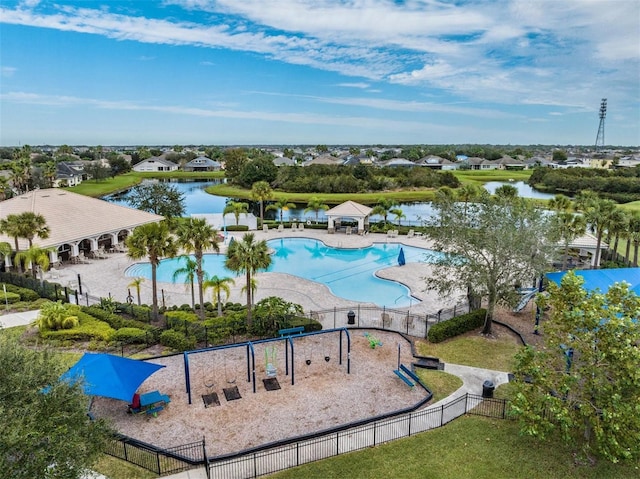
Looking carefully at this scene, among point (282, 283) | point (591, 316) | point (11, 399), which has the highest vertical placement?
point (591, 316)

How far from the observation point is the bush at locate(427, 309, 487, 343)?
21.2 meters

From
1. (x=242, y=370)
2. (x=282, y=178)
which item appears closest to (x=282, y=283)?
(x=242, y=370)

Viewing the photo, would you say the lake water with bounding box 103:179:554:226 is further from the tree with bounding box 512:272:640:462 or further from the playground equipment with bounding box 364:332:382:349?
the tree with bounding box 512:272:640:462

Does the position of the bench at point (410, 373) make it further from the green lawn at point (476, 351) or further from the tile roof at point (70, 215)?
the tile roof at point (70, 215)

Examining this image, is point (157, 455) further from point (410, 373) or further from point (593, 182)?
point (593, 182)

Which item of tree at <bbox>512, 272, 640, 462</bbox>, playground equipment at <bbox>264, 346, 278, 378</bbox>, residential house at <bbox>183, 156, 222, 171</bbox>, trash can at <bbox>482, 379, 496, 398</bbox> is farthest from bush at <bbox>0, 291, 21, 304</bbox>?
residential house at <bbox>183, 156, 222, 171</bbox>

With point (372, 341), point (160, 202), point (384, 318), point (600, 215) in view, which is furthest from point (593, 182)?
point (372, 341)

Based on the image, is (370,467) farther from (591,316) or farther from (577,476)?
(591,316)

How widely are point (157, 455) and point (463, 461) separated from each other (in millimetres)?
8585

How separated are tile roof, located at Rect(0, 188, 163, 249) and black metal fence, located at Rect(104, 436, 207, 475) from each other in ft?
82.5

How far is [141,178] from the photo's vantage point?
125 m

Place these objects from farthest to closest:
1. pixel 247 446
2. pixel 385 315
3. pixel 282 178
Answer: pixel 282 178, pixel 385 315, pixel 247 446

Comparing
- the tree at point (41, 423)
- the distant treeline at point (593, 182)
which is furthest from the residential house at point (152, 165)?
the tree at point (41, 423)

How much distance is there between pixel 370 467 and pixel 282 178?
8558 centimetres
